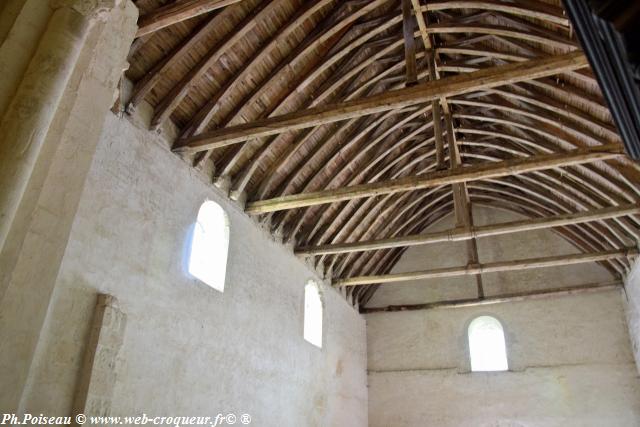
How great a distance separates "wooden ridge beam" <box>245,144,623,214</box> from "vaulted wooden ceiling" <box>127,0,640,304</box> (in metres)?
0.02

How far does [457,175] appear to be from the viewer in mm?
8359

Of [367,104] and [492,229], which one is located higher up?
[367,104]

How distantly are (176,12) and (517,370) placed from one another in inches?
496

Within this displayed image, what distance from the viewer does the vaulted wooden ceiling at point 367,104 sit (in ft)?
23.2

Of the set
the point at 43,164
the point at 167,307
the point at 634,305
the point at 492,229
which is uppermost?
the point at 492,229

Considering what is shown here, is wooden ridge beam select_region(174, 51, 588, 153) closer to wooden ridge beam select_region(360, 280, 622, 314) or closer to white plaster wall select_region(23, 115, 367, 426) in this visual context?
white plaster wall select_region(23, 115, 367, 426)

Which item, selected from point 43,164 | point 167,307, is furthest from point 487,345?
point 43,164

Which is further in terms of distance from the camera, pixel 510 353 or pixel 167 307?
pixel 510 353

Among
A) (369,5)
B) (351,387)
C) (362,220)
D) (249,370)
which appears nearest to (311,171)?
(362,220)

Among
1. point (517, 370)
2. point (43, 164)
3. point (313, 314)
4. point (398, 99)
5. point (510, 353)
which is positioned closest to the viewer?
point (43, 164)

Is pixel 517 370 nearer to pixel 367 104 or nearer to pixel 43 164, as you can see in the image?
pixel 367 104

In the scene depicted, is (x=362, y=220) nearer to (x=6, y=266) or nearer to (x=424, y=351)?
(x=424, y=351)

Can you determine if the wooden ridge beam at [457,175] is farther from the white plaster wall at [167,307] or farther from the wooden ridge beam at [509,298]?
the wooden ridge beam at [509,298]

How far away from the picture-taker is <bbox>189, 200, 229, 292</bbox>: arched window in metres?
8.14
